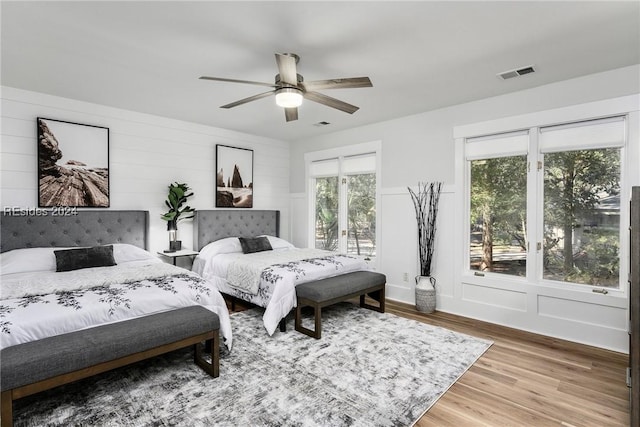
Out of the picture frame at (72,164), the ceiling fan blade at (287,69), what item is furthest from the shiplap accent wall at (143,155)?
the ceiling fan blade at (287,69)

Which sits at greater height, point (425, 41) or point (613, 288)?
point (425, 41)

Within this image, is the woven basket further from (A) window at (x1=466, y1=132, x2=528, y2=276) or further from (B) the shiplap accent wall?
(B) the shiplap accent wall

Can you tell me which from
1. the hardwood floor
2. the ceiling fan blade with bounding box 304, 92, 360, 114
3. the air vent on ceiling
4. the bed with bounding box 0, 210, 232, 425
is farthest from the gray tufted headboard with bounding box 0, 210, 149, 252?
the air vent on ceiling

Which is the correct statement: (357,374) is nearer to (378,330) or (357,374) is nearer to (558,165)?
(378,330)

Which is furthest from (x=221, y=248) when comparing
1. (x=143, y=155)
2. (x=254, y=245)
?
(x=143, y=155)

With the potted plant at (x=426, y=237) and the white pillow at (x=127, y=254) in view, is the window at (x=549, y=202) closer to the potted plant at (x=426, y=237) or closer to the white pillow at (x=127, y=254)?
the potted plant at (x=426, y=237)

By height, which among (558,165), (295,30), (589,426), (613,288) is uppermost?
(295,30)

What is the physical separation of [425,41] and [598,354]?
321cm

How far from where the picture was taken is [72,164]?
3951mm

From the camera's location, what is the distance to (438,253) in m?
4.34

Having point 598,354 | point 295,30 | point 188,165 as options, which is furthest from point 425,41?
point 188,165

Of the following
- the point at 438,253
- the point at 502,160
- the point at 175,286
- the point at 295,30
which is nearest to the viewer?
the point at 295,30

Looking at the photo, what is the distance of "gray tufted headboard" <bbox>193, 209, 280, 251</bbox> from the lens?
16.5ft

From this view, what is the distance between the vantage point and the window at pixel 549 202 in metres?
3.26
